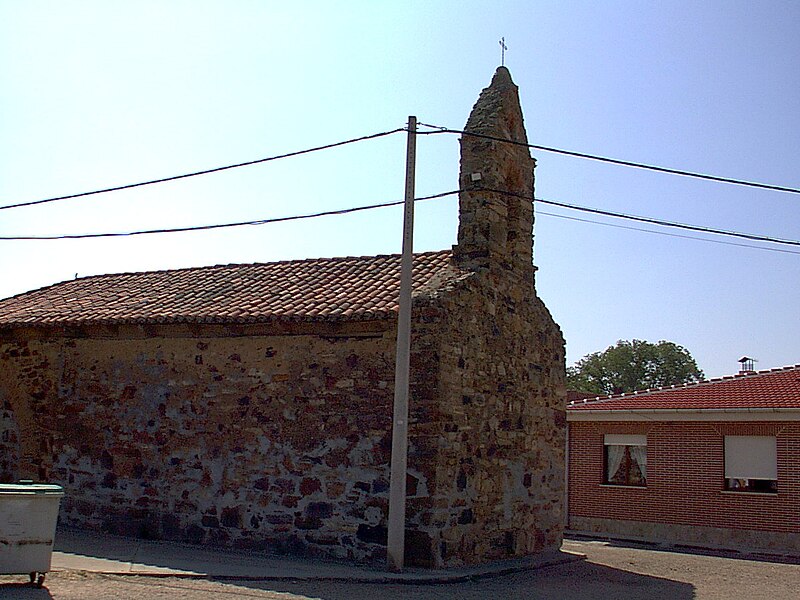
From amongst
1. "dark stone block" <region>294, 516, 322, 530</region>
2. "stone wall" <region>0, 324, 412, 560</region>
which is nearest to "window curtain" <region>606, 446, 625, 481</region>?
"stone wall" <region>0, 324, 412, 560</region>

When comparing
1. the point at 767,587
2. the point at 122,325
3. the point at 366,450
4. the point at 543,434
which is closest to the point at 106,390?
the point at 122,325

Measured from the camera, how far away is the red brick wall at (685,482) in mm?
19516

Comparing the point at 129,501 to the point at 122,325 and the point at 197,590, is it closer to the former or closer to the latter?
the point at 122,325

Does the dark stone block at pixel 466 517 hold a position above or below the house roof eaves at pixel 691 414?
below

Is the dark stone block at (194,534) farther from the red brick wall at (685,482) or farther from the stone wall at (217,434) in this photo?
the red brick wall at (685,482)

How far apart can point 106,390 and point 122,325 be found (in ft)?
3.67

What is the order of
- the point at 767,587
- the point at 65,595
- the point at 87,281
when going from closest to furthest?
the point at 65,595
the point at 767,587
the point at 87,281

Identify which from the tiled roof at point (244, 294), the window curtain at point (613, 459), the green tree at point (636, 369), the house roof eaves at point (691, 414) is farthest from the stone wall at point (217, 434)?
the green tree at point (636, 369)

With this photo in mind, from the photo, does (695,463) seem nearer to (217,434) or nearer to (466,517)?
(466,517)

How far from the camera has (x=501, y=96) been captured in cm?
1491

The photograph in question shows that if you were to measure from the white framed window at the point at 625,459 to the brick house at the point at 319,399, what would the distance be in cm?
623

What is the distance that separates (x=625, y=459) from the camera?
22094 millimetres

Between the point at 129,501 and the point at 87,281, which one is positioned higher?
the point at 87,281

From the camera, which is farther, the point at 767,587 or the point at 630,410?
the point at 630,410
